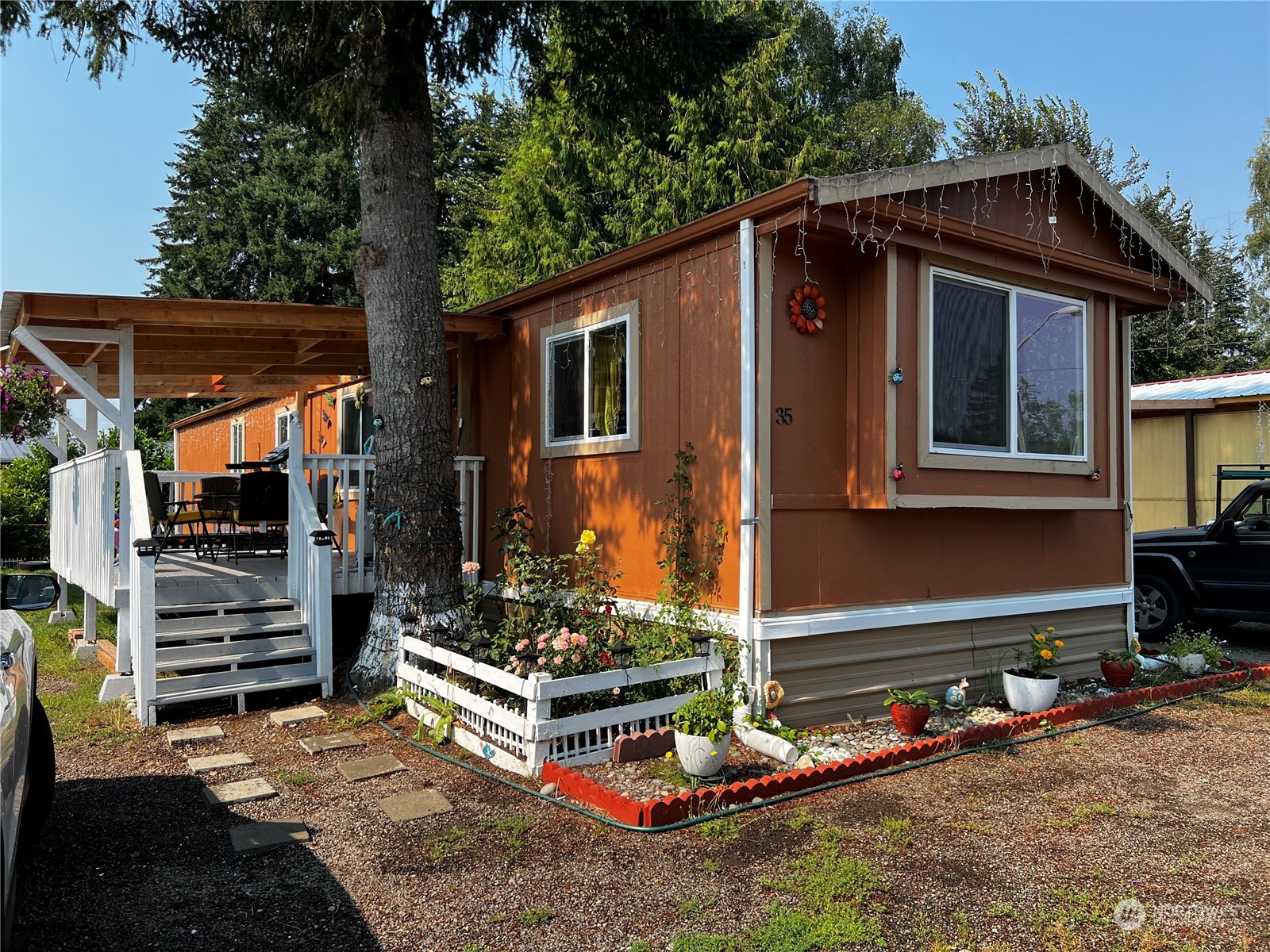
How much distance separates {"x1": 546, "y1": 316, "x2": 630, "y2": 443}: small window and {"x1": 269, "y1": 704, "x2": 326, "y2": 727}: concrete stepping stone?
2608 mm

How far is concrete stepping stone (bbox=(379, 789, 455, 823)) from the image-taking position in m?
3.99

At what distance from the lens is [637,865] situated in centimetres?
342

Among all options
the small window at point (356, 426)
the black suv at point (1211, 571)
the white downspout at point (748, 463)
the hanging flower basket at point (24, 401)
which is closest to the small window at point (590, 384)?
the white downspout at point (748, 463)

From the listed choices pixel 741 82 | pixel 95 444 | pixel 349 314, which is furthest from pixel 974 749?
pixel 741 82

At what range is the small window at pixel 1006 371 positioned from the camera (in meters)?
5.59

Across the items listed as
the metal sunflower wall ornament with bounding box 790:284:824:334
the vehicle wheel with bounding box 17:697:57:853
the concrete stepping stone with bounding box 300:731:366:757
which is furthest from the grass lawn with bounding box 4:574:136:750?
the metal sunflower wall ornament with bounding box 790:284:824:334

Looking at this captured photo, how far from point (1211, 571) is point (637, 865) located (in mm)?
7216

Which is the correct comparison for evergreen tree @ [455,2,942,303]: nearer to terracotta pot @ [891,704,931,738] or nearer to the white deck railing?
the white deck railing

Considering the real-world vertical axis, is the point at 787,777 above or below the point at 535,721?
below

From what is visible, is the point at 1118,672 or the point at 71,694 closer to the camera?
the point at 71,694

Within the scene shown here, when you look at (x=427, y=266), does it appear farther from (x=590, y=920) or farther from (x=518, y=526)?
(x=590, y=920)

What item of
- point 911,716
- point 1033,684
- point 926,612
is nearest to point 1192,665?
point 1033,684

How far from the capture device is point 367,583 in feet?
23.8

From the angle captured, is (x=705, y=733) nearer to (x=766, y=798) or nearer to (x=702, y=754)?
(x=702, y=754)
